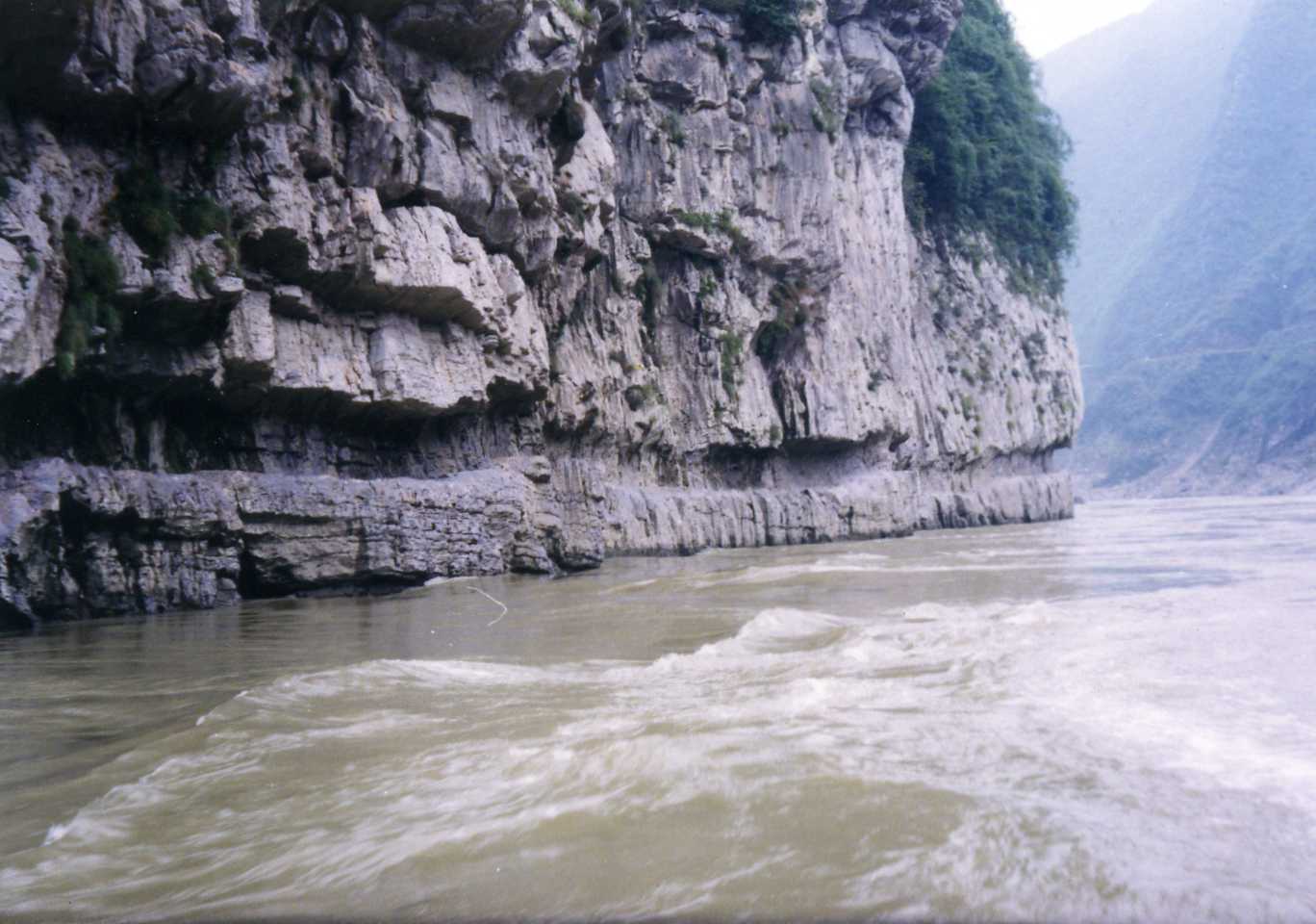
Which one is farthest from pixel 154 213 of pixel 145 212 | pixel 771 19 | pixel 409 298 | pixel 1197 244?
pixel 1197 244

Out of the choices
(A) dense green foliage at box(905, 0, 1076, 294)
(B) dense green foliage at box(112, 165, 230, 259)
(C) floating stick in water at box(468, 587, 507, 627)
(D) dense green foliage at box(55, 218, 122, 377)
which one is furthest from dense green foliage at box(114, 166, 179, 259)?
(A) dense green foliage at box(905, 0, 1076, 294)

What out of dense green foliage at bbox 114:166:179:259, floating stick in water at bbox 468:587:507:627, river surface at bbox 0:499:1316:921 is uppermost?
dense green foliage at bbox 114:166:179:259

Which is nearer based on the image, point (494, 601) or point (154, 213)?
point (154, 213)

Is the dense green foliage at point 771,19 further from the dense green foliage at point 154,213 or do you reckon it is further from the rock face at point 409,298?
the dense green foliage at point 154,213

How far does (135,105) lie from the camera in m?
11.4

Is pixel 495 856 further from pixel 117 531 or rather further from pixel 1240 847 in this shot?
pixel 117 531

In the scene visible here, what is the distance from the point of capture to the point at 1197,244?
11088cm

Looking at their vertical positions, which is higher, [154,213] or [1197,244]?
[1197,244]

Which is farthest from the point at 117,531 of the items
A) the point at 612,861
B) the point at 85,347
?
the point at 612,861

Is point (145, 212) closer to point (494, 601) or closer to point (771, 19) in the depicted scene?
point (494, 601)

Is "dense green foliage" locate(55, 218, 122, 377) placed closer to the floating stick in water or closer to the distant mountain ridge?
the floating stick in water

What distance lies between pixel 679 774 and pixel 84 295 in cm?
941

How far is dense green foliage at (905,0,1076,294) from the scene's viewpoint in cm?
4028

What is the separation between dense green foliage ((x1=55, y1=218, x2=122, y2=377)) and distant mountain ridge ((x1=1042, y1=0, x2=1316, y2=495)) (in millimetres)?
74285
